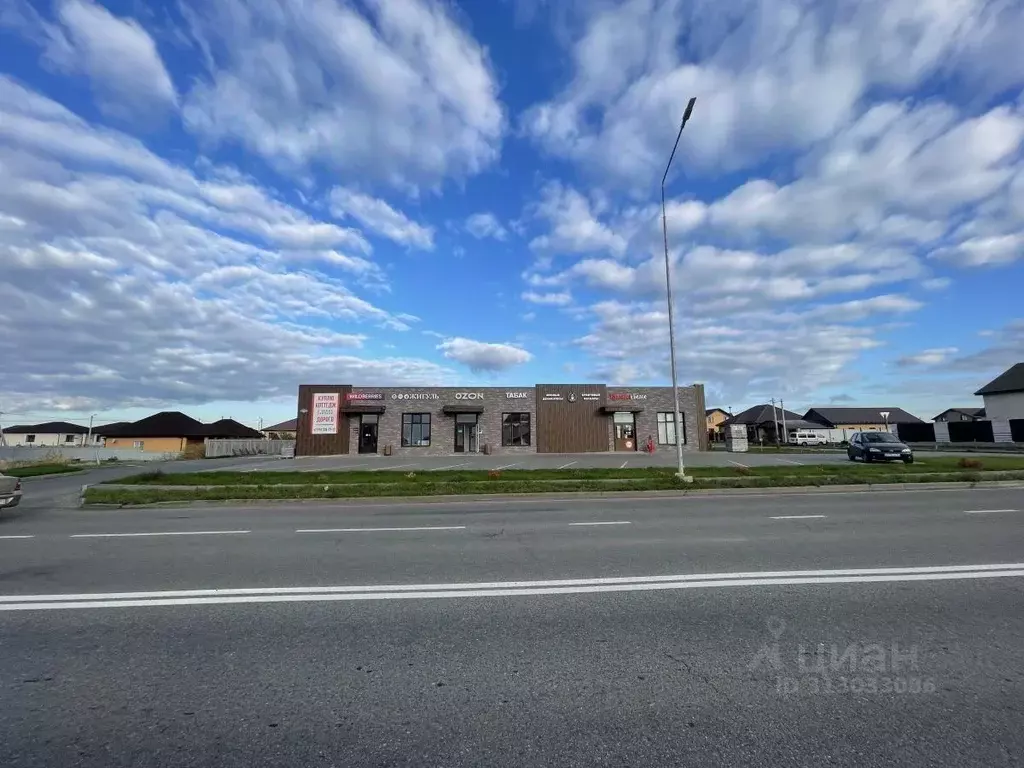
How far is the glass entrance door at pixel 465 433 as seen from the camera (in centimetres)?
4069

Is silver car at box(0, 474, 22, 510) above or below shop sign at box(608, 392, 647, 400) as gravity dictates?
below

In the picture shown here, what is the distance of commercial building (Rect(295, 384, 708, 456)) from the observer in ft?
132

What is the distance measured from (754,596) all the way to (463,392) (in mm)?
36449

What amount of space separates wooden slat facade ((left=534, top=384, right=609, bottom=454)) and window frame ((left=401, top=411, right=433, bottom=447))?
816cm

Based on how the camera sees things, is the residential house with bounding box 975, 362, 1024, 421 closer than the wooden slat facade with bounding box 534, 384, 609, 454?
No

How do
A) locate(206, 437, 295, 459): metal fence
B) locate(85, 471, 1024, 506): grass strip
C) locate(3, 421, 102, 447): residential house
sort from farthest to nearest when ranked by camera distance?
locate(3, 421, 102, 447): residential house < locate(206, 437, 295, 459): metal fence < locate(85, 471, 1024, 506): grass strip

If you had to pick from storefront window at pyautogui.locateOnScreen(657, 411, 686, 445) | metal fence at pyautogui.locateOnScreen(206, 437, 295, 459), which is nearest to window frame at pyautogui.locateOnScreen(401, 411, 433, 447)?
metal fence at pyautogui.locateOnScreen(206, 437, 295, 459)

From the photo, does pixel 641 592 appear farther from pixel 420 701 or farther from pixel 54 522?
pixel 54 522

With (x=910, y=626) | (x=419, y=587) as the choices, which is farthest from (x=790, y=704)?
(x=419, y=587)

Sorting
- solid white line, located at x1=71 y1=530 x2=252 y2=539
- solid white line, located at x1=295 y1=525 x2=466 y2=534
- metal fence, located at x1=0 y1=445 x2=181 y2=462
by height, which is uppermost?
metal fence, located at x1=0 y1=445 x2=181 y2=462

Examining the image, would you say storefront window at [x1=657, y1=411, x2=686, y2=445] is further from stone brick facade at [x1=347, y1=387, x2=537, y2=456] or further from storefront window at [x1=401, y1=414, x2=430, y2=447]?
storefront window at [x1=401, y1=414, x2=430, y2=447]

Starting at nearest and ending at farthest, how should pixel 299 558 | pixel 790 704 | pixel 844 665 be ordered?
pixel 790 704 → pixel 844 665 → pixel 299 558

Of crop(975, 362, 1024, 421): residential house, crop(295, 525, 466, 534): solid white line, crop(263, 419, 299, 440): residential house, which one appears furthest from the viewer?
crop(263, 419, 299, 440): residential house

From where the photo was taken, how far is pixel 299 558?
7430mm
